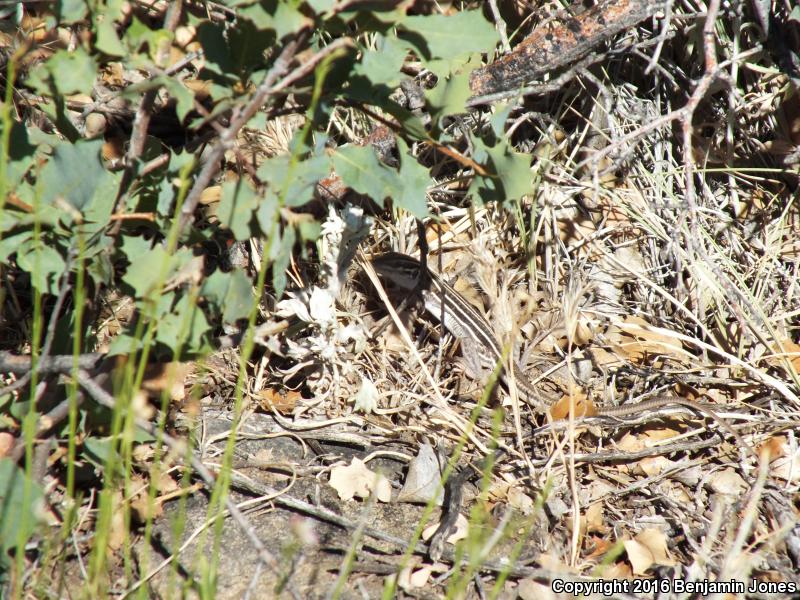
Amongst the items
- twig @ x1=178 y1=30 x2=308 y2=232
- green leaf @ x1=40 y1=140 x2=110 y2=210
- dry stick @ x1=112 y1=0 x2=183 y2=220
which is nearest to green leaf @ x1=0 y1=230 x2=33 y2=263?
green leaf @ x1=40 y1=140 x2=110 y2=210

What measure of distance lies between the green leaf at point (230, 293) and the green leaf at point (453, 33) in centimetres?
85

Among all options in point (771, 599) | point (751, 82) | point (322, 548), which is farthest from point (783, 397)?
point (322, 548)

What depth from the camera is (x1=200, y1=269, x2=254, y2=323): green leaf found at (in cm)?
204

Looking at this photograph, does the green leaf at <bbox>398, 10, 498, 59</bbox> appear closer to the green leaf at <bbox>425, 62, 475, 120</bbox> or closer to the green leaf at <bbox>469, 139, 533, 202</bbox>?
the green leaf at <bbox>425, 62, 475, 120</bbox>

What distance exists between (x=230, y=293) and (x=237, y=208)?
255 millimetres

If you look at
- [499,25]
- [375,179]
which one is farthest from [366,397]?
[499,25]

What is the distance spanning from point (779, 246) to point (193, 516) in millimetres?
3087

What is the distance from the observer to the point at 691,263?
136 inches

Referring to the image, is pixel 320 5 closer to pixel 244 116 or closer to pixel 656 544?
pixel 244 116

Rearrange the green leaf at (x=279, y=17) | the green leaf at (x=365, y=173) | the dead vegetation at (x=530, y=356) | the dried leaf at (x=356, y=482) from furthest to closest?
1. the dried leaf at (x=356, y=482)
2. the dead vegetation at (x=530, y=356)
3. the green leaf at (x=365, y=173)
4. the green leaf at (x=279, y=17)

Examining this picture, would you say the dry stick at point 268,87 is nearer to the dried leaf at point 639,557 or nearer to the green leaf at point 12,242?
the green leaf at point 12,242

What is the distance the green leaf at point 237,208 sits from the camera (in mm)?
1938

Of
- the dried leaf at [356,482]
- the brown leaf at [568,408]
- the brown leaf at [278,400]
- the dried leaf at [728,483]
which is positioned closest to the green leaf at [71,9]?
the brown leaf at [278,400]

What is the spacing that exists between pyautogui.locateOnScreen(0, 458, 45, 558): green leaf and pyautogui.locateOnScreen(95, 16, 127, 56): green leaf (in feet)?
3.77
